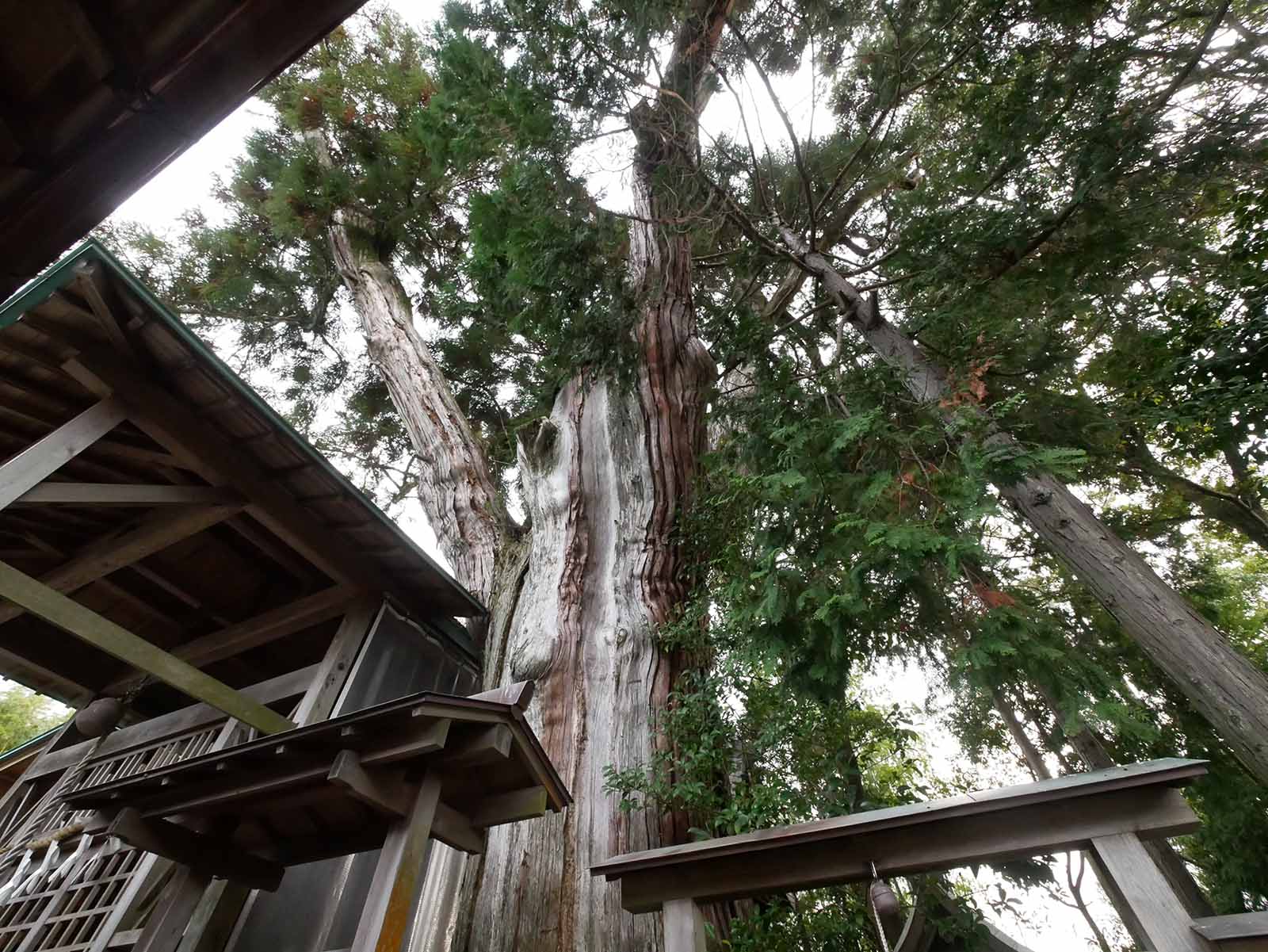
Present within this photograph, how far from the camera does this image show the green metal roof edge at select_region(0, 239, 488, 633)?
2.61m

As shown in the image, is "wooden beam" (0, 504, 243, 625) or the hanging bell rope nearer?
the hanging bell rope

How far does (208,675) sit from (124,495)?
1.33 meters

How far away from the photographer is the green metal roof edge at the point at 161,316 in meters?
2.61

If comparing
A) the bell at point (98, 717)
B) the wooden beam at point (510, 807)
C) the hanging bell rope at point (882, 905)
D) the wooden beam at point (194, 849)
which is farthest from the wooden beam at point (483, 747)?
the bell at point (98, 717)

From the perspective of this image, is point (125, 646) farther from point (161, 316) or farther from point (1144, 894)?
point (1144, 894)

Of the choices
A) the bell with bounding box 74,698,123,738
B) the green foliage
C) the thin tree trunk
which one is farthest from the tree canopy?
the green foliage

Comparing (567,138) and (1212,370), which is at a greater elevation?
(567,138)

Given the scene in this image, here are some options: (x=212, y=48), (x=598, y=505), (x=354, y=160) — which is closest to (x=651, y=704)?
(x=598, y=505)

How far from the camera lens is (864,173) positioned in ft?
21.7

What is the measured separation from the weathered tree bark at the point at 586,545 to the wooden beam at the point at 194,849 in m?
0.87

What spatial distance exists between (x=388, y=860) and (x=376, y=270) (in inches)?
289

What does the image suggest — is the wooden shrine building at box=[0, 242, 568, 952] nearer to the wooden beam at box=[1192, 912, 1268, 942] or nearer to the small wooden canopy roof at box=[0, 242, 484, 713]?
the small wooden canopy roof at box=[0, 242, 484, 713]

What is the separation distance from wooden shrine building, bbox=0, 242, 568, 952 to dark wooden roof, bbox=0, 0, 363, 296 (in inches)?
60.7

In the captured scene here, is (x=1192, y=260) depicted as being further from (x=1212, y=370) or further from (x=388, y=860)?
(x=388, y=860)
